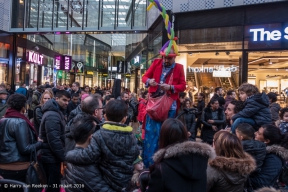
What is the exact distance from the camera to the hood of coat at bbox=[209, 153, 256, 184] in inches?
109

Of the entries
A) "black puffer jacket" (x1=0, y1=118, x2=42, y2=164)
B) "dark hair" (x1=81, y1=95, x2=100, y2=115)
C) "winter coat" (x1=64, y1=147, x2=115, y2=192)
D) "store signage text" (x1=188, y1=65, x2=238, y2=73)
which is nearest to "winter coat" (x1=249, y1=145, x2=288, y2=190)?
"winter coat" (x1=64, y1=147, x2=115, y2=192)

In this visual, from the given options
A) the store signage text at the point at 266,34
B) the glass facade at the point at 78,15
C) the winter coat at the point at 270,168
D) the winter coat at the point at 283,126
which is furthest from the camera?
the glass facade at the point at 78,15

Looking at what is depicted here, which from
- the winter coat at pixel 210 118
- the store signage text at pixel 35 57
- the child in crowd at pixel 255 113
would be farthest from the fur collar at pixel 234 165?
the store signage text at pixel 35 57

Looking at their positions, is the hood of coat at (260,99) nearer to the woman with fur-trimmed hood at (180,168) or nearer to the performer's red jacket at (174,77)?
the performer's red jacket at (174,77)

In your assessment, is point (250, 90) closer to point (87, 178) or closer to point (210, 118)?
point (210, 118)

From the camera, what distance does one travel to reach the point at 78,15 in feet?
63.2

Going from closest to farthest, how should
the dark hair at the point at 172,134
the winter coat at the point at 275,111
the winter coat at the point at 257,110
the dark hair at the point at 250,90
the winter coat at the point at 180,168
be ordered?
the winter coat at the point at 180,168 < the dark hair at the point at 172,134 < the winter coat at the point at 257,110 < the dark hair at the point at 250,90 < the winter coat at the point at 275,111

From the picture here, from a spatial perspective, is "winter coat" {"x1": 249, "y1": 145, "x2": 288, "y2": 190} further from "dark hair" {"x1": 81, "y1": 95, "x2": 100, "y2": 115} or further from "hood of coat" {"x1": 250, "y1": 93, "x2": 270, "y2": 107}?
"dark hair" {"x1": 81, "y1": 95, "x2": 100, "y2": 115}

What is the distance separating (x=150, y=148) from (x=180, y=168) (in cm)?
207

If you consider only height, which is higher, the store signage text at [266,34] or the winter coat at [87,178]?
the store signage text at [266,34]

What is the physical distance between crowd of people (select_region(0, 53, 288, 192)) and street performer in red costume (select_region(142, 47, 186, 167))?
14 millimetres

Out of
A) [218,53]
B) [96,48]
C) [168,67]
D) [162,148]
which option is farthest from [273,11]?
[96,48]

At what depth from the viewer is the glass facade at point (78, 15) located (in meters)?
17.8

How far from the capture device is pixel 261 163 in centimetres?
335
